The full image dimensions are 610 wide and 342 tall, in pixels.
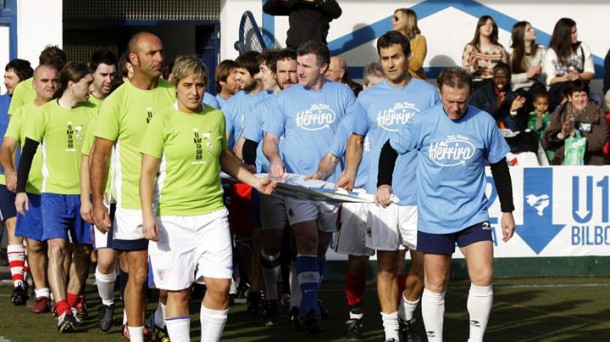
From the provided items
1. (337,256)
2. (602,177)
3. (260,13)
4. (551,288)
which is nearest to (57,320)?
(337,256)

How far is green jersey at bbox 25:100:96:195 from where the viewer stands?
1184cm

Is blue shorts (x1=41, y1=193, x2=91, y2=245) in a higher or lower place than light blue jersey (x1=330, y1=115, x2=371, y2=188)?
lower

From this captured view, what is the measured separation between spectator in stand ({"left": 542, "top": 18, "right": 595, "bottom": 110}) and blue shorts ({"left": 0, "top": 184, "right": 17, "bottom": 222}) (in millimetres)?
7650

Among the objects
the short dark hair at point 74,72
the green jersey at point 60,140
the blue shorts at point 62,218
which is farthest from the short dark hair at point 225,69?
the blue shorts at point 62,218

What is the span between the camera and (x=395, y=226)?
10.6m

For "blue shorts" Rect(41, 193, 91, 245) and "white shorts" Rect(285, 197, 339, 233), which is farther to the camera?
"blue shorts" Rect(41, 193, 91, 245)

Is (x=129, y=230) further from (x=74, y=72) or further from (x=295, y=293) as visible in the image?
(x=295, y=293)

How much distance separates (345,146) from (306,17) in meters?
6.60

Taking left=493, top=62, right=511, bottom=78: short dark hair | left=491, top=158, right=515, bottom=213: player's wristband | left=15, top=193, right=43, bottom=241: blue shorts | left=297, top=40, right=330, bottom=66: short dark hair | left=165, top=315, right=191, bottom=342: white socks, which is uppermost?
left=493, top=62, right=511, bottom=78: short dark hair

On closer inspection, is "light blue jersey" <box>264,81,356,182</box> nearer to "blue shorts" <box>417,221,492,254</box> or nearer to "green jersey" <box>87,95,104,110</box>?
"green jersey" <box>87,95,104,110</box>

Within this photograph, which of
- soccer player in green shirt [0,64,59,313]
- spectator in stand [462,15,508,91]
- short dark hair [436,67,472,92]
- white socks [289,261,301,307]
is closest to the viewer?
short dark hair [436,67,472,92]

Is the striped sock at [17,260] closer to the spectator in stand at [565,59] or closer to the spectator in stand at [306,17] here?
the spectator in stand at [306,17]

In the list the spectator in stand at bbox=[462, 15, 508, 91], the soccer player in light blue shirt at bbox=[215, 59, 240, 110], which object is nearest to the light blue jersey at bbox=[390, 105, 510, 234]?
the soccer player in light blue shirt at bbox=[215, 59, 240, 110]

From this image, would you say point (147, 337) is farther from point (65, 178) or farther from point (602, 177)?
point (602, 177)
